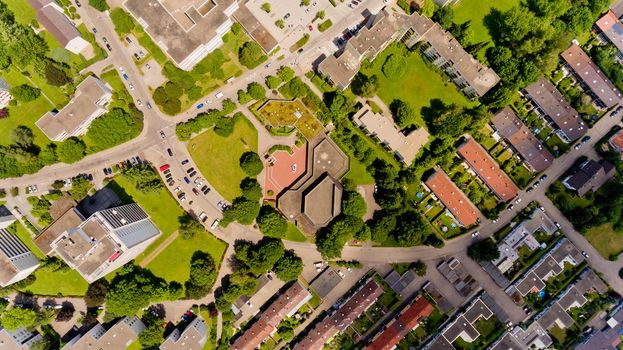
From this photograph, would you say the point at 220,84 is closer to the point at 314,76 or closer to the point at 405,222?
the point at 314,76

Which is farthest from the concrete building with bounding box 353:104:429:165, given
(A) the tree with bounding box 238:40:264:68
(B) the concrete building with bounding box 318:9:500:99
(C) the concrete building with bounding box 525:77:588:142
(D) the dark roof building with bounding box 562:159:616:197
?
(D) the dark roof building with bounding box 562:159:616:197

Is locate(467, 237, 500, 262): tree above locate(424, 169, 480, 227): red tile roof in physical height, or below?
below

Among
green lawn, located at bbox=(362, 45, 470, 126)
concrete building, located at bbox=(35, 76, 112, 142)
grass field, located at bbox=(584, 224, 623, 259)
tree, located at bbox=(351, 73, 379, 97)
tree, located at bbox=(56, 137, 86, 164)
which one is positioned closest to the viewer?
concrete building, located at bbox=(35, 76, 112, 142)

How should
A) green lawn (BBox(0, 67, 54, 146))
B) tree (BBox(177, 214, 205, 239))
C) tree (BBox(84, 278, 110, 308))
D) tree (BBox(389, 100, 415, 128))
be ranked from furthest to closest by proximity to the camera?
1. green lawn (BBox(0, 67, 54, 146))
2. tree (BBox(389, 100, 415, 128))
3. tree (BBox(177, 214, 205, 239))
4. tree (BBox(84, 278, 110, 308))

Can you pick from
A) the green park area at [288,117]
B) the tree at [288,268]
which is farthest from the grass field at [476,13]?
the tree at [288,268]

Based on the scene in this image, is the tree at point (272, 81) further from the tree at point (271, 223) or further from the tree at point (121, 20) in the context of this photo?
the tree at point (121, 20)

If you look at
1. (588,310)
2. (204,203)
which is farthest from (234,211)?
(588,310)

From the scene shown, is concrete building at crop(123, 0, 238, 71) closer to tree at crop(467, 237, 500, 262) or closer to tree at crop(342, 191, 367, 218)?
tree at crop(342, 191, 367, 218)
